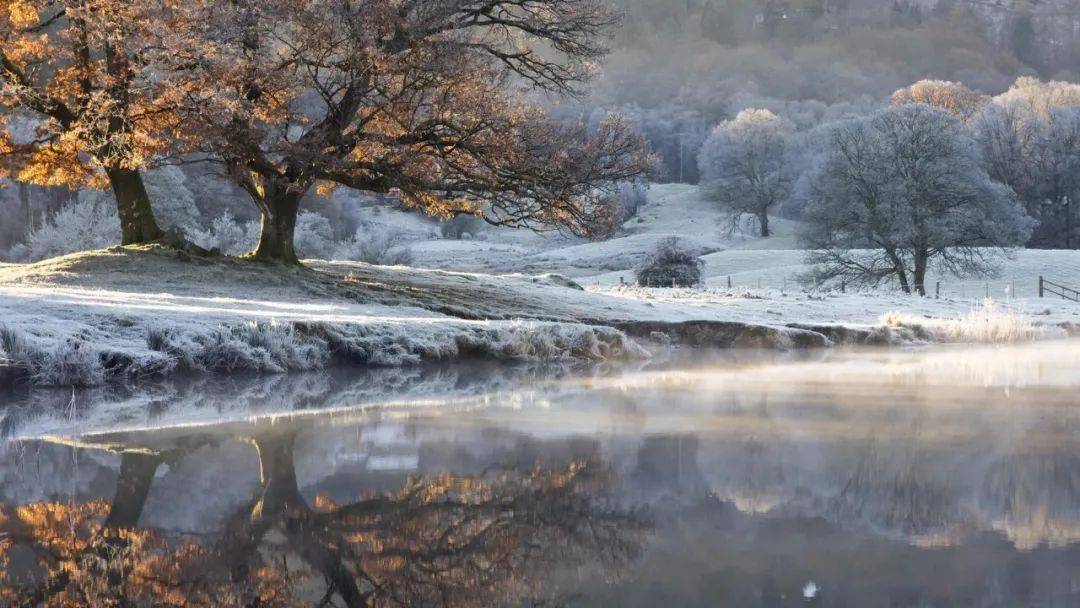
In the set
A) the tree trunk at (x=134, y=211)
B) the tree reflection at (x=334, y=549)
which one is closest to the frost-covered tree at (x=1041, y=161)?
the tree trunk at (x=134, y=211)

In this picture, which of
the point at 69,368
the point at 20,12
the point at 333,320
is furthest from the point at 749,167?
the point at 69,368

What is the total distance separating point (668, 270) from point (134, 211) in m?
27.3

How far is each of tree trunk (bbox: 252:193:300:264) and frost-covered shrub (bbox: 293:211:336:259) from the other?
120 feet

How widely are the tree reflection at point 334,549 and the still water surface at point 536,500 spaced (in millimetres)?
17

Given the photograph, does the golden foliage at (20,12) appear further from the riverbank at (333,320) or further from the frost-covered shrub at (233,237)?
the frost-covered shrub at (233,237)

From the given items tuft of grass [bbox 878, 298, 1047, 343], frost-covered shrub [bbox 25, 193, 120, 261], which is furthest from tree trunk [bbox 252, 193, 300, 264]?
frost-covered shrub [bbox 25, 193, 120, 261]

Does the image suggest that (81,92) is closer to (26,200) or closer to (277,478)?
(277,478)

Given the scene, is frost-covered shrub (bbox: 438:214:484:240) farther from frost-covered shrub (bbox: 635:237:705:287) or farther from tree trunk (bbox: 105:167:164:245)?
tree trunk (bbox: 105:167:164:245)

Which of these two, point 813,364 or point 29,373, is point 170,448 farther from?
point 813,364

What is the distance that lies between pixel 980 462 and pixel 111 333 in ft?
32.6

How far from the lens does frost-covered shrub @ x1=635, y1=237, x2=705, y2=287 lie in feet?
159

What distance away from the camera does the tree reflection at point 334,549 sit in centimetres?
445

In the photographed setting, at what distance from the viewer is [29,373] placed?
1217 centimetres

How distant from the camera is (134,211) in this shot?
996 inches
